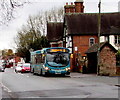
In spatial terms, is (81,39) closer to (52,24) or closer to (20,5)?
(52,24)

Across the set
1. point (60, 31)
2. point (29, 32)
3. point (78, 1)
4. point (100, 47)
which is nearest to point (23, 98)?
point (100, 47)

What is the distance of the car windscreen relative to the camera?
34156 mm

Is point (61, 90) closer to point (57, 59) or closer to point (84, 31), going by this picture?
point (57, 59)

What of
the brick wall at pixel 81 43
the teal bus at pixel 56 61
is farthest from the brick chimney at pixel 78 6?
the teal bus at pixel 56 61

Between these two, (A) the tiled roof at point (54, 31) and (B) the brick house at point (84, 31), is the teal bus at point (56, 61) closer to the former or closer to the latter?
(B) the brick house at point (84, 31)

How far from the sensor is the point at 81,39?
5462 cm

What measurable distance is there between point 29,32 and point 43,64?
151 ft

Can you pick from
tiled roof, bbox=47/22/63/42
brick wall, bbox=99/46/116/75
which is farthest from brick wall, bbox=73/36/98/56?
brick wall, bbox=99/46/116/75

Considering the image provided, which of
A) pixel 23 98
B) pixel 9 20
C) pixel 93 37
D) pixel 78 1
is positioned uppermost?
pixel 78 1

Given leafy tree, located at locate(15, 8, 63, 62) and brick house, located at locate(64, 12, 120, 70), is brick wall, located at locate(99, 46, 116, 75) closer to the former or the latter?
brick house, located at locate(64, 12, 120, 70)

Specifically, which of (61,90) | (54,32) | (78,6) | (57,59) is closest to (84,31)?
(78,6)

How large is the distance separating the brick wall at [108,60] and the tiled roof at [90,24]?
14.8 meters

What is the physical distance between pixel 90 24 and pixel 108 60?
18803mm

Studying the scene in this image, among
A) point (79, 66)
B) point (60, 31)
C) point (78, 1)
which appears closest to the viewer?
point (79, 66)
